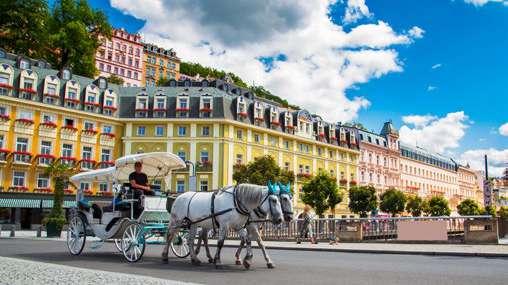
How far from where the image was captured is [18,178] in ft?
162

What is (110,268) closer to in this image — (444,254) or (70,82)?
(444,254)

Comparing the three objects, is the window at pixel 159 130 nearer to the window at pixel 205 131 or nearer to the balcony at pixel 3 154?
the window at pixel 205 131

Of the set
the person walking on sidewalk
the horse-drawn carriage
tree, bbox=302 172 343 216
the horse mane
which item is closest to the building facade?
tree, bbox=302 172 343 216

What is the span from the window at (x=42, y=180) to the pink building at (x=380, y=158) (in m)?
46.7

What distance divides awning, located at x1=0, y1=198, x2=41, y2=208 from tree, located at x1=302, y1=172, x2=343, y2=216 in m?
28.9

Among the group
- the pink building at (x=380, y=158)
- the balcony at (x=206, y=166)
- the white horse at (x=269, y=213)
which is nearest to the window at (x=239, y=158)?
the balcony at (x=206, y=166)

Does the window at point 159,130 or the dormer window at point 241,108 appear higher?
the dormer window at point 241,108

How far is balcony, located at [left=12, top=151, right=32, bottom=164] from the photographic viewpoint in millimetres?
49250

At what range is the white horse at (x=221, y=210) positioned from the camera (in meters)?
11.7

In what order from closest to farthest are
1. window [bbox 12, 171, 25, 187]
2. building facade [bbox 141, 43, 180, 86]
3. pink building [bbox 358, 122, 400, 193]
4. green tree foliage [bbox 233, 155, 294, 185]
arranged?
window [bbox 12, 171, 25, 187]
green tree foliage [bbox 233, 155, 294, 185]
pink building [bbox 358, 122, 400, 193]
building facade [bbox 141, 43, 180, 86]

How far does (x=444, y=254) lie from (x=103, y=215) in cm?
1180

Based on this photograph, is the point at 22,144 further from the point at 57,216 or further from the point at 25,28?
the point at 25,28

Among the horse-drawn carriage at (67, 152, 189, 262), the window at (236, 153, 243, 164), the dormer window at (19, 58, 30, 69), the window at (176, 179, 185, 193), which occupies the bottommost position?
the horse-drawn carriage at (67, 152, 189, 262)

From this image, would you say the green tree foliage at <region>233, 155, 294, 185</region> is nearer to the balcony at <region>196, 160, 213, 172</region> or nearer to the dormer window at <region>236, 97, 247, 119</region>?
the balcony at <region>196, 160, 213, 172</region>
